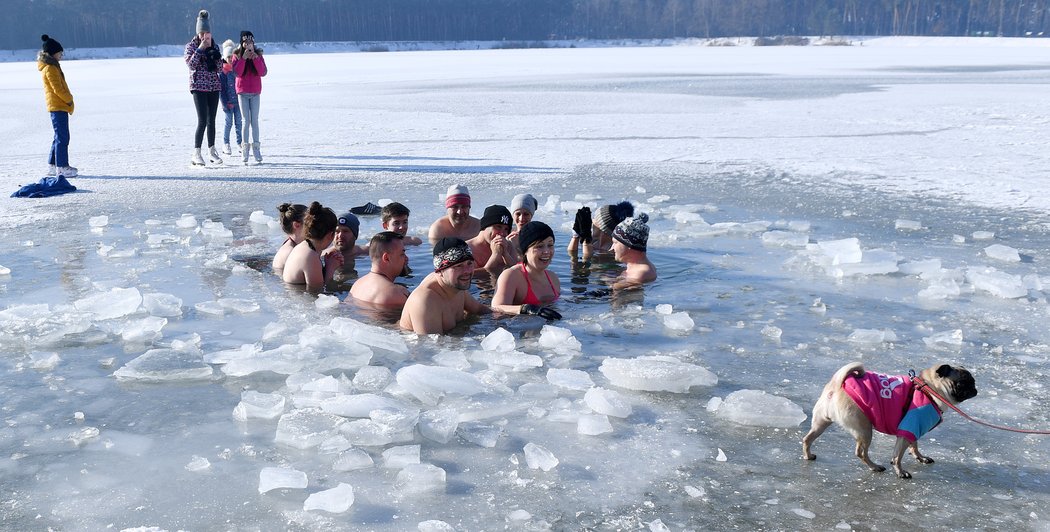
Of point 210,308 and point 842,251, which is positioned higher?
point 842,251

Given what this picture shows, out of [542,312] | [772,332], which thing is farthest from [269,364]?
[772,332]

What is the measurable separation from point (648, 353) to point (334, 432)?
1.64 m

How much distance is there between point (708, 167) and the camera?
1044 cm

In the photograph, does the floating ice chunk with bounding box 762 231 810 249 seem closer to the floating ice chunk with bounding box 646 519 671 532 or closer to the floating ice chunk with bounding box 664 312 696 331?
the floating ice chunk with bounding box 664 312 696 331

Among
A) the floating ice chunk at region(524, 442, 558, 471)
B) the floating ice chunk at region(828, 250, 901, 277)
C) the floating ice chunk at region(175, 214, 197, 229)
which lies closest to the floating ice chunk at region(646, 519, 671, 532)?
the floating ice chunk at region(524, 442, 558, 471)

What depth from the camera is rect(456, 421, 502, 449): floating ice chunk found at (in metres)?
3.37

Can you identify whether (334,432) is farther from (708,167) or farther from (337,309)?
(708,167)

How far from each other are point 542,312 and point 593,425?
1602mm

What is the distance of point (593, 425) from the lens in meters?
3.47

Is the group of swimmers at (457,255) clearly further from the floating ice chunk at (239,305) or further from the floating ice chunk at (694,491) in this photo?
the floating ice chunk at (694,491)

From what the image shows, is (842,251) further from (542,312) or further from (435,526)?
(435,526)

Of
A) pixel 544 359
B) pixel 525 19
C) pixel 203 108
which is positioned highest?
pixel 525 19

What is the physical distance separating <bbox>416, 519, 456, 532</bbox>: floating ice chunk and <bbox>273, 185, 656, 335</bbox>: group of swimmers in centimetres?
204

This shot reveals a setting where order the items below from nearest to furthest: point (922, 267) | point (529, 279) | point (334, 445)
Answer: point (334, 445), point (529, 279), point (922, 267)
